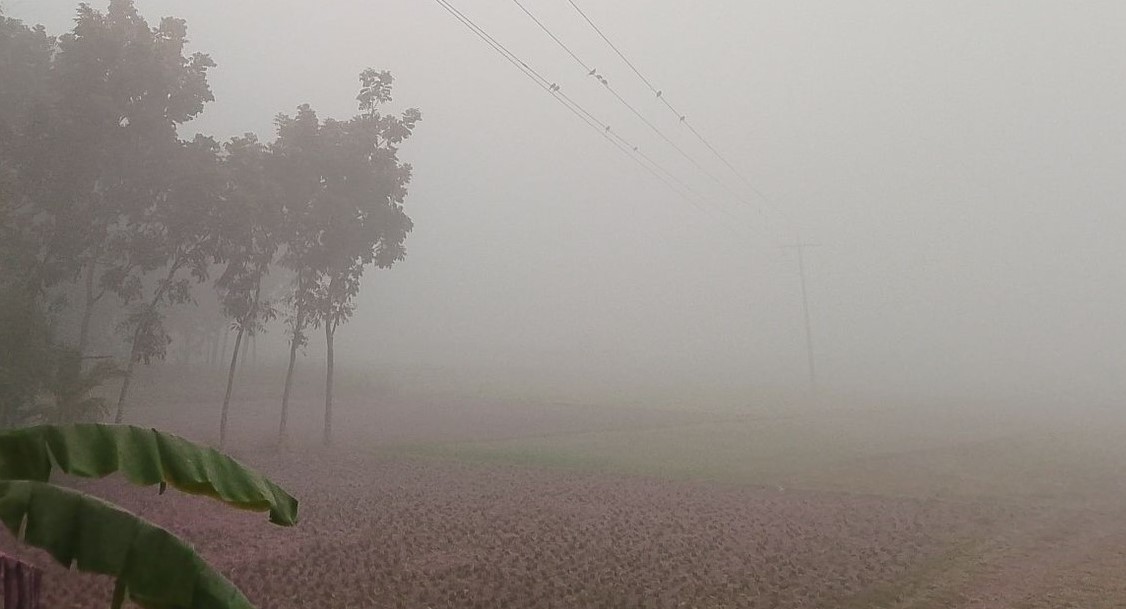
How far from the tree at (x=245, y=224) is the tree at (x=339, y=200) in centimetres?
133

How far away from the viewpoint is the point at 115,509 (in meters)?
4.09

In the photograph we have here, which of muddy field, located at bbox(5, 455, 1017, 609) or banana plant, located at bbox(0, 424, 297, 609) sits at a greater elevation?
banana plant, located at bbox(0, 424, 297, 609)

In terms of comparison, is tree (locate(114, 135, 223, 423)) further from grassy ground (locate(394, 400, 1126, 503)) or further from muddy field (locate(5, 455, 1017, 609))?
grassy ground (locate(394, 400, 1126, 503))

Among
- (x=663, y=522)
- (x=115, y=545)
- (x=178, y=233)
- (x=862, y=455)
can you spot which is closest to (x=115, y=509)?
(x=115, y=545)

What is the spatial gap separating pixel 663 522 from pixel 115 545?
1563 cm

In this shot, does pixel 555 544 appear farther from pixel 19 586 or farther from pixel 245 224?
pixel 245 224

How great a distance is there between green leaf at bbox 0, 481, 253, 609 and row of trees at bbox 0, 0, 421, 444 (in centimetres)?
1880

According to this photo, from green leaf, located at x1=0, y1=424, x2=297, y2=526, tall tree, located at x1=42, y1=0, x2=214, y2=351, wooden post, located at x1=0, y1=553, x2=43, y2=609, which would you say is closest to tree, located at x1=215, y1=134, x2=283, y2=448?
tall tree, located at x1=42, y1=0, x2=214, y2=351

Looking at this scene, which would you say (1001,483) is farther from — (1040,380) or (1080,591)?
(1040,380)

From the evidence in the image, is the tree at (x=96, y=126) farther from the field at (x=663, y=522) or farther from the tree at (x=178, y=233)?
the field at (x=663, y=522)

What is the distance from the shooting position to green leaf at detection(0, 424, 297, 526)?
426cm

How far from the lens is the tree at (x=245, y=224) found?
90.1 ft

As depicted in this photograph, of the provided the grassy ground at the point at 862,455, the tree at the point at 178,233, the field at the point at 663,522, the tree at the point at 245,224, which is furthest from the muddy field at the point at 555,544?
the tree at the point at 245,224

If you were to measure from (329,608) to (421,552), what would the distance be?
358 cm
